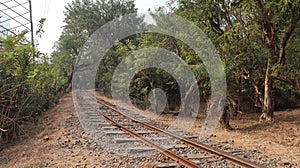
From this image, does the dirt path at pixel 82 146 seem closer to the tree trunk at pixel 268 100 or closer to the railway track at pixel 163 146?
the railway track at pixel 163 146

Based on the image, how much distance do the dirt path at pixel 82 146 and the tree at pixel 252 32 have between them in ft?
5.95

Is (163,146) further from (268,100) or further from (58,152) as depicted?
(268,100)

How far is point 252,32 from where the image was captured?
338 inches

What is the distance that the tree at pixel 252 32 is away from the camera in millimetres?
7754

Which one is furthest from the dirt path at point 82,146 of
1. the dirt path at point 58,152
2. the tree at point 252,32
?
the tree at point 252,32

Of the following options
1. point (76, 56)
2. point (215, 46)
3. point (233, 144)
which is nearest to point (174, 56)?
point (215, 46)

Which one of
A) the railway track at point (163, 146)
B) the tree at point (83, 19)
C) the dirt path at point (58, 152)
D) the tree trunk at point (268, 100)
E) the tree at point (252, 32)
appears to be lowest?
the dirt path at point (58, 152)

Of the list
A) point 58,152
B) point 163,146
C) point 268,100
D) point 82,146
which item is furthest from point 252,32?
point 58,152

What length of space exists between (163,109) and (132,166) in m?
9.60

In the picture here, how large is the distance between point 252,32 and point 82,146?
6.06 metres

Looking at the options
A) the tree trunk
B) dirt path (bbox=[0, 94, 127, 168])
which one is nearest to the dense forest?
the tree trunk

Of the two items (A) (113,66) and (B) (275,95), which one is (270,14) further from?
(A) (113,66)

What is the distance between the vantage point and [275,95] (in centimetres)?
1556

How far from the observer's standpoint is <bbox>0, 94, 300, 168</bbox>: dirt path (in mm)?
5289
